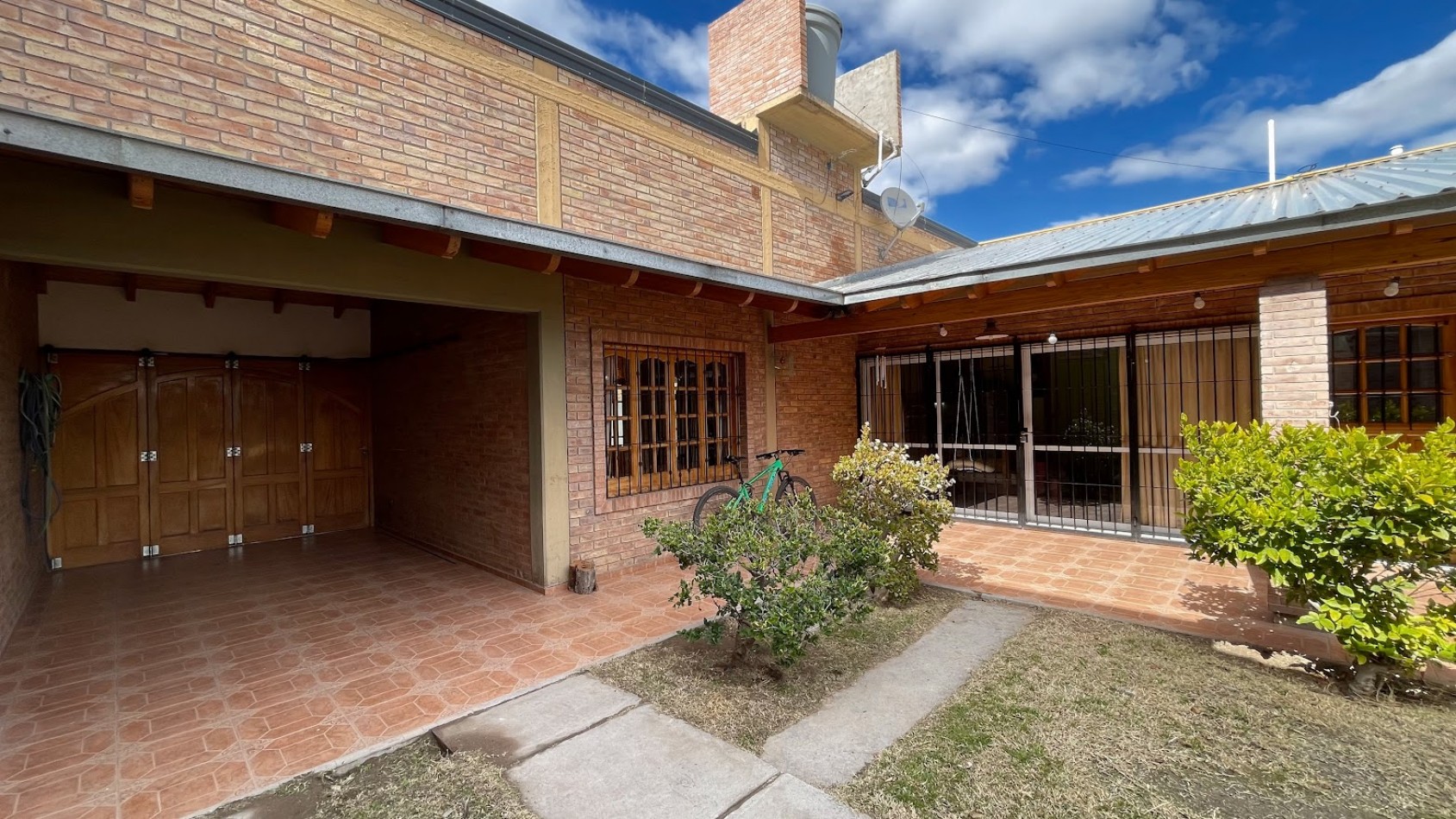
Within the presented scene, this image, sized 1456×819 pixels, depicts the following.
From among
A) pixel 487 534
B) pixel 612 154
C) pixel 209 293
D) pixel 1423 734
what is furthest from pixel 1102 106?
pixel 209 293

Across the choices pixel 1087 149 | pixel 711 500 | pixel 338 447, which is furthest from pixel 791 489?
pixel 1087 149

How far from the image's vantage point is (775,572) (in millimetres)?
3441

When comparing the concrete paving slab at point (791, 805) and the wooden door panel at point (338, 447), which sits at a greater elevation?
the wooden door panel at point (338, 447)

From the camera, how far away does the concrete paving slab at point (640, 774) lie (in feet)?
7.73

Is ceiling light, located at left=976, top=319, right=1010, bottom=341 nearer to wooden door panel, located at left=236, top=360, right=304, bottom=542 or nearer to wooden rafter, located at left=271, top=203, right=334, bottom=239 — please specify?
wooden rafter, located at left=271, top=203, right=334, bottom=239

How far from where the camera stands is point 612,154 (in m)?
5.73

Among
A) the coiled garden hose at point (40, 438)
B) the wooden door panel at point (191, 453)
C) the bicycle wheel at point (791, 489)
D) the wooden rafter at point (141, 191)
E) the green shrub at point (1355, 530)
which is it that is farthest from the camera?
the bicycle wheel at point (791, 489)

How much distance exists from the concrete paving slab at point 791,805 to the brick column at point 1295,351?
4.14 m

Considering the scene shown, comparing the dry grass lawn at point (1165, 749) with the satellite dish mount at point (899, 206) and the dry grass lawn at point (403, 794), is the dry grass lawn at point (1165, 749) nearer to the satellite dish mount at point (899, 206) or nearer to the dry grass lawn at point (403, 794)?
the dry grass lawn at point (403, 794)

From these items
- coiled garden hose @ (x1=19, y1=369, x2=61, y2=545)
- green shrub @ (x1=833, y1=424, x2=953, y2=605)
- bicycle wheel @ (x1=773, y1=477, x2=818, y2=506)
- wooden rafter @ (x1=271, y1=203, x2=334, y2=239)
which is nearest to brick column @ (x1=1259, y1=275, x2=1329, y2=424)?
green shrub @ (x1=833, y1=424, x2=953, y2=605)

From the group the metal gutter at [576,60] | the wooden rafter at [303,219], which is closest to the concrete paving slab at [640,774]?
the wooden rafter at [303,219]

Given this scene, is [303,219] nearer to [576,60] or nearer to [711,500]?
[576,60]

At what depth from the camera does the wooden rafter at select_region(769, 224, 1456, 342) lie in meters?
3.81

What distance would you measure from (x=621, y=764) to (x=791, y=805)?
814mm
